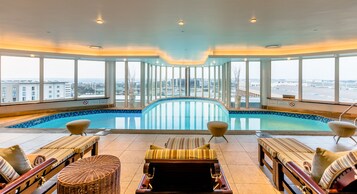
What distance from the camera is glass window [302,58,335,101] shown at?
9125 mm

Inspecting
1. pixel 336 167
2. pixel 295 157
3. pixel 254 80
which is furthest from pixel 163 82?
pixel 336 167

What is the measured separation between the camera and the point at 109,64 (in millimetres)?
11258

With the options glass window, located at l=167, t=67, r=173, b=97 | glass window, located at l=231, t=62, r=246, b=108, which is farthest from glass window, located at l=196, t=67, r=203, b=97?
glass window, located at l=231, t=62, r=246, b=108

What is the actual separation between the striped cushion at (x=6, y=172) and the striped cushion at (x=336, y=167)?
113 inches

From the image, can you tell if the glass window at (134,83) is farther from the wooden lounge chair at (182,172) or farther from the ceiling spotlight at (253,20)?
the wooden lounge chair at (182,172)

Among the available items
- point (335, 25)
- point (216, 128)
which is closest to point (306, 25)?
point (335, 25)

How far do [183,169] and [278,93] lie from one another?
1037cm

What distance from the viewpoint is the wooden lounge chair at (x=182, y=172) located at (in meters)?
1.90

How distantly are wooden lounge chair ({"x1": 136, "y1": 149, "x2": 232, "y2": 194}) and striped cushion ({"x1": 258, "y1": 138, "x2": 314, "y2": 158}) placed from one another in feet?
4.21

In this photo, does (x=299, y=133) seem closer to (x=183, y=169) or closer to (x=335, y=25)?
(x=335, y=25)

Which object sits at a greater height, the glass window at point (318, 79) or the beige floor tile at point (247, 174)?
the glass window at point (318, 79)

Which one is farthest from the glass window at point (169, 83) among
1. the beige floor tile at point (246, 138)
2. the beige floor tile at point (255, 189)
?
Result: the beige floor tile at point (255, 189)

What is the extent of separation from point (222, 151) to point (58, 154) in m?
2.94

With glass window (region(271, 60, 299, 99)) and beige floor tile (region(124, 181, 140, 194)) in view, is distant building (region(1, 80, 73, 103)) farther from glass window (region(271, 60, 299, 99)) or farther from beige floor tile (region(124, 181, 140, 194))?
glass window (region(271, 60, 299, 99))
